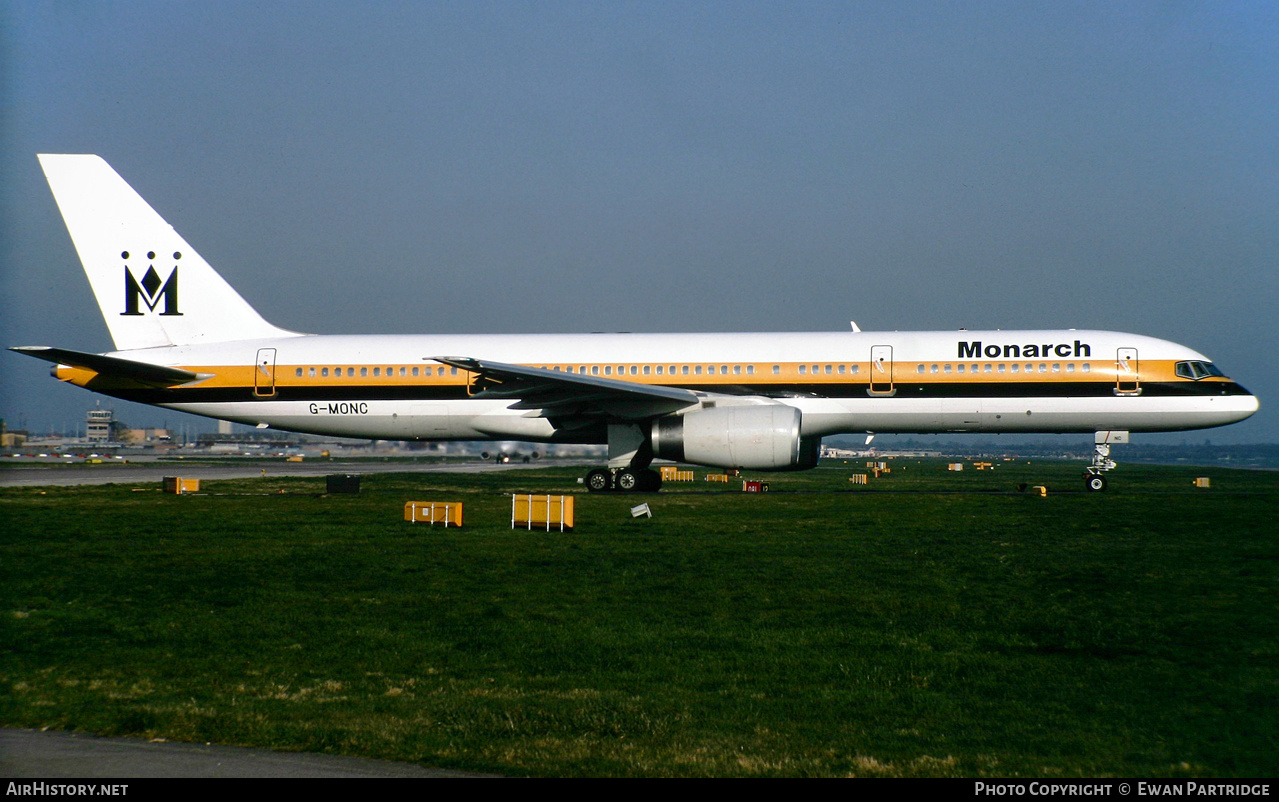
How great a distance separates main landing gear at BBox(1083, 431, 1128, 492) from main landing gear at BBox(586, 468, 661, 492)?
445 inches

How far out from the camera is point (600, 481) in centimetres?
2620

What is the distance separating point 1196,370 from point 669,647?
21.8 metres

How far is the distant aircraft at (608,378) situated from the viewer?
976 inches


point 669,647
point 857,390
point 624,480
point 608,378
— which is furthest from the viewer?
point 608,378

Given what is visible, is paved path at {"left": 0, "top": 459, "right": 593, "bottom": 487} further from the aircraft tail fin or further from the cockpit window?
the cockpit window

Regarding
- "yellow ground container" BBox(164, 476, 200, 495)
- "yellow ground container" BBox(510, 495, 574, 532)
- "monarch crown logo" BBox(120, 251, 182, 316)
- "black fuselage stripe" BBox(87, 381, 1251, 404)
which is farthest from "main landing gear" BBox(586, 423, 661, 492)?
"monarch crown logo" BBox(120, 251, 182, 316)

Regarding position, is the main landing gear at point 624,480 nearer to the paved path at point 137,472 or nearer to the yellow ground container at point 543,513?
the yellow ground container at point 543,513

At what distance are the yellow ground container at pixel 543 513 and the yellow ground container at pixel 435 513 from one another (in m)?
1.01

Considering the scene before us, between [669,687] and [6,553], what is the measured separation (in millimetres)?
11270

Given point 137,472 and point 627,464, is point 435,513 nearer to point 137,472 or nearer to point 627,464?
point 627,464

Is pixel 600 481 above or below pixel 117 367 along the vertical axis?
below

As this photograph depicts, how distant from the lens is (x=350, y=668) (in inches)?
311

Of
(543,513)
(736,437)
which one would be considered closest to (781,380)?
(736,437)

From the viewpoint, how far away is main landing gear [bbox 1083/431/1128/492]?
2575 cm
